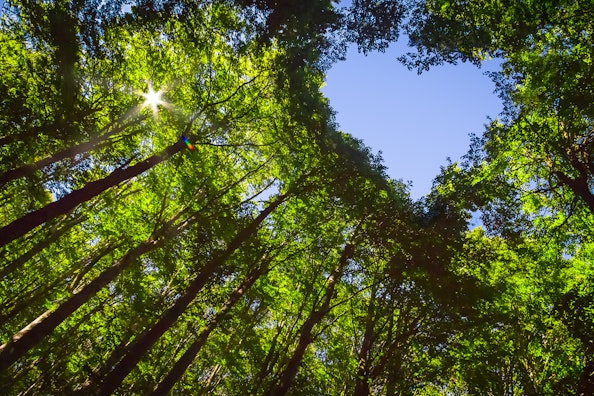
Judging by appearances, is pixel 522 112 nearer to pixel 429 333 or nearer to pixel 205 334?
pixel 429 333

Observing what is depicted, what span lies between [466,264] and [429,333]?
117 inches

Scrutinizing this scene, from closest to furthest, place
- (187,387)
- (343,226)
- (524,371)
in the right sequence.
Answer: (524,371)
(343,226)
(187,387)

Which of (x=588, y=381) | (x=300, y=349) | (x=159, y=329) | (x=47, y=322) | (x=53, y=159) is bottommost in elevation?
(x=47, y=322)

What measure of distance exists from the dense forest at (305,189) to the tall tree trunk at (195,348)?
64 millimetres

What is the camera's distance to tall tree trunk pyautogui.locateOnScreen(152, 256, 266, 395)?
925cm

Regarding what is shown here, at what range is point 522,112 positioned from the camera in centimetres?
1141

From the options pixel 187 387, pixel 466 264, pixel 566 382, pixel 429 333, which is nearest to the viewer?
pixel 566 382

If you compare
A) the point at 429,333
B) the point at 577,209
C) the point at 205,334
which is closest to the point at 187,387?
the point at 205,334

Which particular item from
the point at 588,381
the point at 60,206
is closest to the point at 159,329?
the point at 60,206

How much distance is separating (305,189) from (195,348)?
24.3ft

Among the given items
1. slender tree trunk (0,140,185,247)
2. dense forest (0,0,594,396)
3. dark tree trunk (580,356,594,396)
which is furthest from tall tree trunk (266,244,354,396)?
slender tree trunk (0,140,185,247)

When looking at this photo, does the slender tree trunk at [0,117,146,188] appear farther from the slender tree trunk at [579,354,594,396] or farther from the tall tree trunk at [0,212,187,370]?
the slender tree trunk at [579,354,594,396]

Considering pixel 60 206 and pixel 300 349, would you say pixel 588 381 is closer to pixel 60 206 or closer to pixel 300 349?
pixel 300 349

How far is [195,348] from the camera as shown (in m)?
10.6
